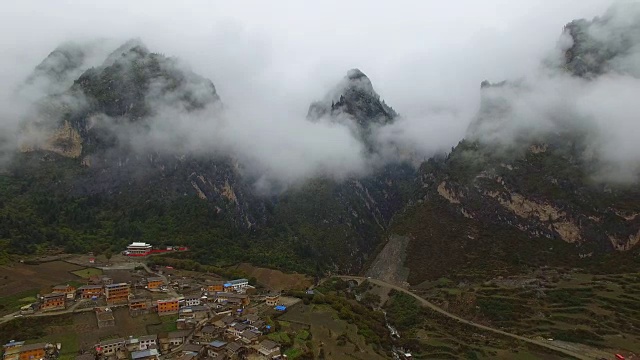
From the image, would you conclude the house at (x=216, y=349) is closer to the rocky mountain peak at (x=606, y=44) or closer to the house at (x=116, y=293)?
the house at (x=116, y=293)

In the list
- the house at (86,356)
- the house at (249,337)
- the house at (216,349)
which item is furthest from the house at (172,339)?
the house at (86,356)

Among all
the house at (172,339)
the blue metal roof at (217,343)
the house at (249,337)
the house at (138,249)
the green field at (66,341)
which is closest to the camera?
the green field at (66,341)

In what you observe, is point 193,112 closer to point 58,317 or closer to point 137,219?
point 137,219

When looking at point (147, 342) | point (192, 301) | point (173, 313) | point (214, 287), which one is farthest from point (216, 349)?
point (214, 287)

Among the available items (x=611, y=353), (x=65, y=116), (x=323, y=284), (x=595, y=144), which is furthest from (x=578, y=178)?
(x=65, y=116)

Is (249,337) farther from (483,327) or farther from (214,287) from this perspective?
(483,327)

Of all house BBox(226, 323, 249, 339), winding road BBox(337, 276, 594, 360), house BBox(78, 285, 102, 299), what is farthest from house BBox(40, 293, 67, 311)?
winding road BBox(337, 276, 594, 360)
